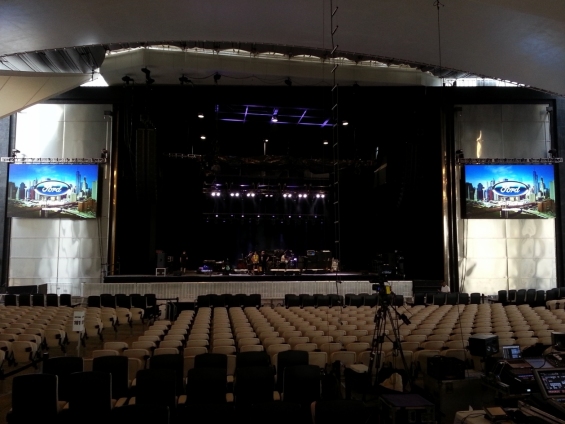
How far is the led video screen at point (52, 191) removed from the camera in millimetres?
19688

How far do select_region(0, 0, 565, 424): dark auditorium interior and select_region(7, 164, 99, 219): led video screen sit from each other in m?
0.07

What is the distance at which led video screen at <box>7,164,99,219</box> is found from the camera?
19.7 m

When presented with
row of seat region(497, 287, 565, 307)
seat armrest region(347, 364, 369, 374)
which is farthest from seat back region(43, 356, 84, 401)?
row of seat region(497, 287, 565, 307)

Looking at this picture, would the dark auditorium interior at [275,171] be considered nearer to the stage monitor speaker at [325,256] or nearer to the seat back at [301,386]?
the stage monitor speaker at [325,256]

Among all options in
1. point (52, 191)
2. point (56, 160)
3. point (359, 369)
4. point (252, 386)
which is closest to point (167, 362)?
point (252, 386)

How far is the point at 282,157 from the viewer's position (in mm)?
20859

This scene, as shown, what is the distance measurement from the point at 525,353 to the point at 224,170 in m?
16.8

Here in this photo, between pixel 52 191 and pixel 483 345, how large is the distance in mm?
18896

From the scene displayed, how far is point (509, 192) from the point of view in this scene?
19.9 metres

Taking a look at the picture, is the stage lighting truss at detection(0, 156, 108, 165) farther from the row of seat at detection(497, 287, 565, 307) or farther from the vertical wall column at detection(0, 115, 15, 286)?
the row of seat at detection(497, 287, 565, 307)

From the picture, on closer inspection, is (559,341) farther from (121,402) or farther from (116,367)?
(116,367)

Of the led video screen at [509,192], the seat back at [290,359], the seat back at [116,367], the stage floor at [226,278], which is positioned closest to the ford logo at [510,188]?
the led video screen at [509,192]

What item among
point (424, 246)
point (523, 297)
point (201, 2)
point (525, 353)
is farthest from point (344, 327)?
point (424, 246)

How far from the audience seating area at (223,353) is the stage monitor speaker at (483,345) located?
597 mm
